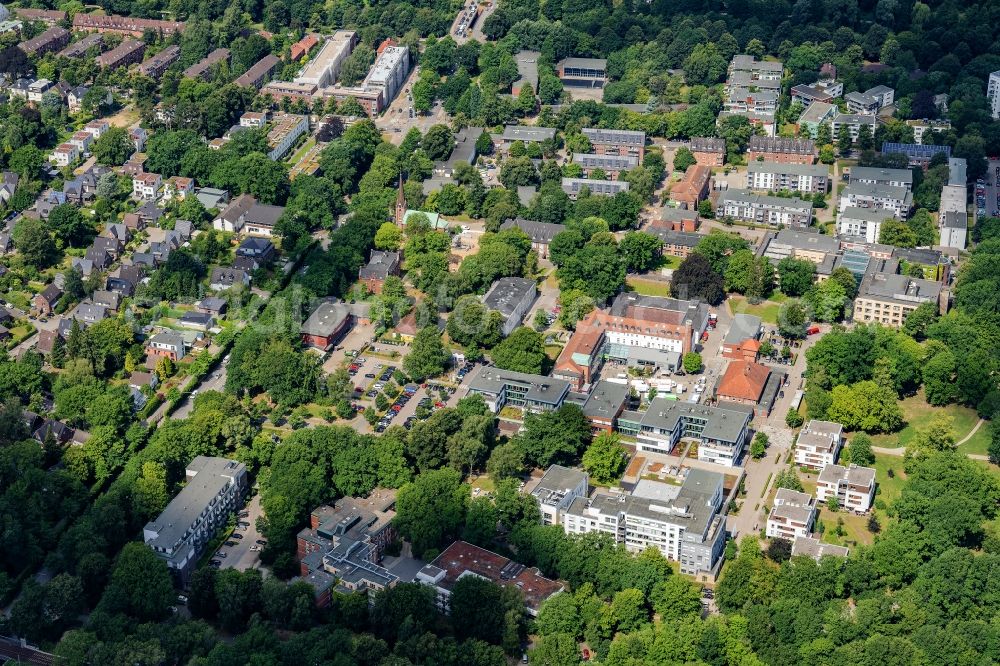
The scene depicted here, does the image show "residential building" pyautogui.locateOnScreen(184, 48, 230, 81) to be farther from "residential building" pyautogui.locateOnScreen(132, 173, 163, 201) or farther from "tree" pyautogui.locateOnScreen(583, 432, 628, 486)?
"tree" pyautogui.locateOnScreen(583, 432, 628, 486)

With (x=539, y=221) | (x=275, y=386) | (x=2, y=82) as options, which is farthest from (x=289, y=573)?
(x=2, y=82)

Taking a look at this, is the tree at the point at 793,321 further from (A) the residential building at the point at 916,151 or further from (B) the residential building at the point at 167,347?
(B) the residential building at the point at 167,347

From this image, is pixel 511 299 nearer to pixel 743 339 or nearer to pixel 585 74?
pixel 743 339

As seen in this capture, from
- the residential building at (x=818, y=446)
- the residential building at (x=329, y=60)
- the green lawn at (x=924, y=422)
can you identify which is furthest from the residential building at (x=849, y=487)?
the residential building at (x=329, y=60)

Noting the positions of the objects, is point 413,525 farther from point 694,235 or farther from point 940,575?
point 694,235

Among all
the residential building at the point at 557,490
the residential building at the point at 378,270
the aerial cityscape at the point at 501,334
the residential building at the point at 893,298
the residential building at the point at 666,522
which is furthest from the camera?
the residential building at the point at 378,270

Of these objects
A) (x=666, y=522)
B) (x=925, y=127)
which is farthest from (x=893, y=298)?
(x=925, y=127)
